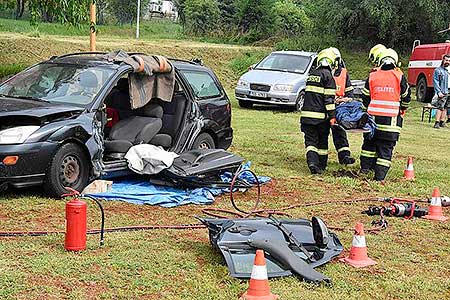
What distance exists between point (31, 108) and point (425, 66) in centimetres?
1908

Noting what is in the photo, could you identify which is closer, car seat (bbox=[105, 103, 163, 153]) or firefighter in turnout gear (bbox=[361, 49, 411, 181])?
Answer: car seat (bbox=[105, 103, 163, 153])

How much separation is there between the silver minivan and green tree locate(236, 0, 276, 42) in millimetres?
17297

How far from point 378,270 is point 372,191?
12.1 feet

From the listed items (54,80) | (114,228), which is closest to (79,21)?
(54,80)

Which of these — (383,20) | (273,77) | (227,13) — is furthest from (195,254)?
(227,13)

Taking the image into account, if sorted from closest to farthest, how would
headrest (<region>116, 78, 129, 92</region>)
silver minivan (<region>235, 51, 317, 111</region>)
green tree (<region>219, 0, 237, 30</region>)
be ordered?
headrest (<region>116, 78, 129, 92</region>) → silver minivan (<region>235, 51, 317, 111</region>) → green tree (<region>219, 0, 237, 30</region>)

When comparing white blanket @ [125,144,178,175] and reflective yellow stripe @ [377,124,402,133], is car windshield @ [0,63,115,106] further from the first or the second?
reflective yellow stripe @ [377,124,402,133]

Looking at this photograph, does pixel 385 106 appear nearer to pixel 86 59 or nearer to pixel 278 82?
pixel 86 59

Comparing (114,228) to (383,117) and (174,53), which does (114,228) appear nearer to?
(383,117)

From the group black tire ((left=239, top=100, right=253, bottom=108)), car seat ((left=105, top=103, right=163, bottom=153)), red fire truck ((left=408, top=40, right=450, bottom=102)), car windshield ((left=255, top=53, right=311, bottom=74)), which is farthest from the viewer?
red fire truck ((left=408, top=40, right=450, bottom=102))

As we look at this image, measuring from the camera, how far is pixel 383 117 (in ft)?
32.4

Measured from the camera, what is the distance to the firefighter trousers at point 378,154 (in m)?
9.90

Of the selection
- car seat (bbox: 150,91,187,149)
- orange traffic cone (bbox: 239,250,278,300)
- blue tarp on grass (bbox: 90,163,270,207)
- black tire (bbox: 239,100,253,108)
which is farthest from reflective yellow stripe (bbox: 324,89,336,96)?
black tire (bbox: 239,100,253,108)

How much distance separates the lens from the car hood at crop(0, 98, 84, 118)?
7.17 m
